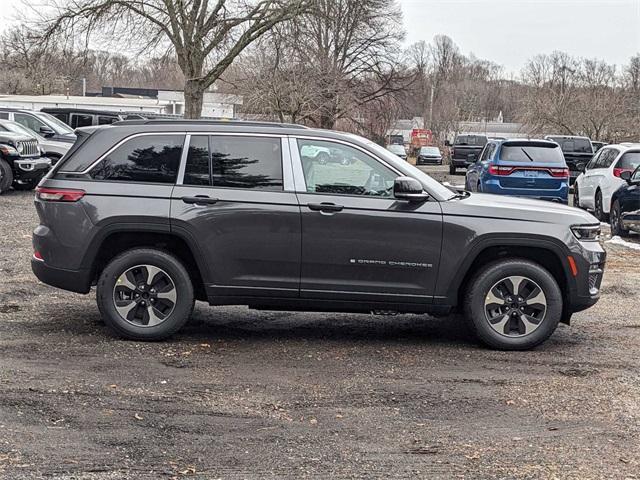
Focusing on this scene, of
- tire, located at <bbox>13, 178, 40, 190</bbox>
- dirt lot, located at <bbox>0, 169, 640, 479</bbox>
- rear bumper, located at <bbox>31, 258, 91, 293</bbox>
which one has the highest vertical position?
rear bumper, located at <bbox>31, 258, 91, 293</bbox>

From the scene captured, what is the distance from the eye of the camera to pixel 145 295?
23.0 ft

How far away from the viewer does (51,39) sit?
28.0 m

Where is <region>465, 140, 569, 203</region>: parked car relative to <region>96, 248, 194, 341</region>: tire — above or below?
above

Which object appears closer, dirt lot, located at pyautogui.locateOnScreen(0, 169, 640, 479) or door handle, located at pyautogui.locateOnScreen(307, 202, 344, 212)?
dirt lot, located at pyautogui.locateOnScreen(0, 169, 640, 479)

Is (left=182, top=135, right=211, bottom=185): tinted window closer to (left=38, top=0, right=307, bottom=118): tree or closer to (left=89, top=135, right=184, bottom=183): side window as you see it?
(left=89, top=135, right=184, bottom=183): side window

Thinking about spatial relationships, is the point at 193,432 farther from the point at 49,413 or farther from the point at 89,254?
the point at 89,254

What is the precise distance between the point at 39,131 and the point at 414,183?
17.6 m

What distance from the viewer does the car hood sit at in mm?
6992

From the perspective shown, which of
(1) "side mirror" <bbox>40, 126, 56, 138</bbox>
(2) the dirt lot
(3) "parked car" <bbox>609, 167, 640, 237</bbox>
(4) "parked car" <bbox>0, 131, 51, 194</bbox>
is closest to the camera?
(2) the dirt lot

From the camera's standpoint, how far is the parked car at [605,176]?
56.2ft

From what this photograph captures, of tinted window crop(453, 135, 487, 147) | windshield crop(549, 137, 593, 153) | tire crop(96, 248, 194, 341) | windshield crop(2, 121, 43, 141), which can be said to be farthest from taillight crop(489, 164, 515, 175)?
tinted window crop(453, 135, 487, 147)

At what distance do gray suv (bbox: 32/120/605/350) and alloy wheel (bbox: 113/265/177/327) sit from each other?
11 millimetres

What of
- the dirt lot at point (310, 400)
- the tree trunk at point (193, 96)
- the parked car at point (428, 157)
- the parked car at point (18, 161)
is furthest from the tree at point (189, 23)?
the parked car at point (428, 157)

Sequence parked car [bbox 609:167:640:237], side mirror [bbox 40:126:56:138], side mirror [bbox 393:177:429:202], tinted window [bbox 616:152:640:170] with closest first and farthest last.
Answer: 1. side mirror [bbox 393:177:429:202]
2. parked car [bbox 609:167:640:237]
3. tinted window [bbox 616:152:640:170]
4. side mirror [bbox 40:126:56:138]
